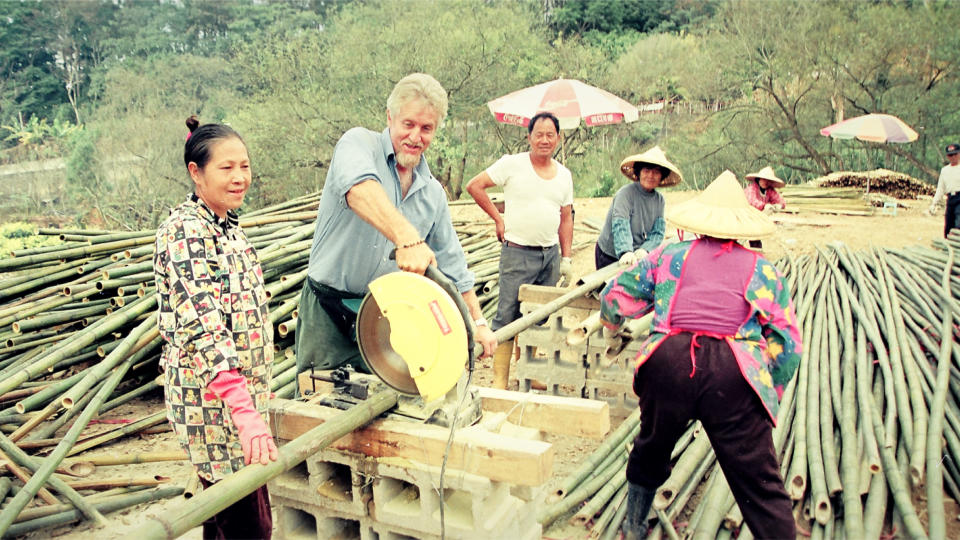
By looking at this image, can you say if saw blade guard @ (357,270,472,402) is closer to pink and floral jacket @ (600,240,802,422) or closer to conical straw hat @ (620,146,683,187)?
pink and floral jacket @ (600,240,802,422)

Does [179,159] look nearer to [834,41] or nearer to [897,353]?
[834,41]

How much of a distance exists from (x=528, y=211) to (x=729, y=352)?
2.28 meters

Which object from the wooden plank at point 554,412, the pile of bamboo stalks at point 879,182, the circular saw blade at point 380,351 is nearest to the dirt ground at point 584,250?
the wooden plank at point 554,412

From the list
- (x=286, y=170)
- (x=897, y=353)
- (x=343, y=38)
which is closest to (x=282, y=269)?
(x=897, y=353)

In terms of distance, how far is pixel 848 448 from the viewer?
11.1 feet

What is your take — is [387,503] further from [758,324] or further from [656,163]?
[656,163]

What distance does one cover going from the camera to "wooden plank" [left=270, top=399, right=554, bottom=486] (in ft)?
6.46

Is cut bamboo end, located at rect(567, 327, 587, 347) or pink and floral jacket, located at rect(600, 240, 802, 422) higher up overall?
pink and floral jacket, located at rect(600, 240, 802, 422)

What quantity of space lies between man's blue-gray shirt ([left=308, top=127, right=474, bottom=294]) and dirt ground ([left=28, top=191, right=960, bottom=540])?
98 centimetres

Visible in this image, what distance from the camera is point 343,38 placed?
18625 mm

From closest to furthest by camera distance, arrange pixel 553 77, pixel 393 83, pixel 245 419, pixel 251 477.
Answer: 1. pixel 251 477
2. pixel 245 419
3. pixel 393 83
4. pixel 553 77

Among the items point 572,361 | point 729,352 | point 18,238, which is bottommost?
point 18,238

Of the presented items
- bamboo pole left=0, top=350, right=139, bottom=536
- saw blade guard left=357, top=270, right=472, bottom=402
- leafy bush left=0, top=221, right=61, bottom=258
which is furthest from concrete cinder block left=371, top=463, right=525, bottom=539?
leafy bush left=0, top=221, right=61, bottom=258

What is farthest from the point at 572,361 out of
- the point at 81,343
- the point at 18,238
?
the point at 18,238
